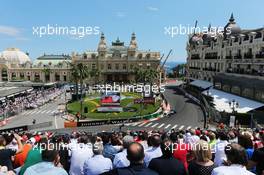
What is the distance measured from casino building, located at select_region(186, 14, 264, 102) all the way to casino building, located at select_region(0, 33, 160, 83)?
4085cm

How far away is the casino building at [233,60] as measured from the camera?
167 feet

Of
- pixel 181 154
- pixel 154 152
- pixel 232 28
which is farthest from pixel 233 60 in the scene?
pixel 154 152

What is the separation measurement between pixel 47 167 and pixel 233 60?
63.1 metres

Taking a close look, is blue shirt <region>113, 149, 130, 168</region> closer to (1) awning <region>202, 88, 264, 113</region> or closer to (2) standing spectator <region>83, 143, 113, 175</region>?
(2) standing spectator <region>83, 143, 113, 175</region>

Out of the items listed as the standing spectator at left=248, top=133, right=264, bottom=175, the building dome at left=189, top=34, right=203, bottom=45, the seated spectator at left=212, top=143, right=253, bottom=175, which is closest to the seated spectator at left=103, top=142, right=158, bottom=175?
the seated spectator at left=212, top=143, right=253, bottom=175

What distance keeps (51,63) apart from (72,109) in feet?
296

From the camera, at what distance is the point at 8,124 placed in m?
49.2

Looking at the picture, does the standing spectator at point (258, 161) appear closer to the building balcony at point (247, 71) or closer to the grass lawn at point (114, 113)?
the building balcony at point (247, 71)

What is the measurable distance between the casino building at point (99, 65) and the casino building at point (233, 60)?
40848mm

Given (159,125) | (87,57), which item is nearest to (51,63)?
(87,57)

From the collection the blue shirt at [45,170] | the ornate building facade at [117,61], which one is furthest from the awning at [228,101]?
the ornate building facade at [117,61]

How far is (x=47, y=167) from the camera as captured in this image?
6.32m

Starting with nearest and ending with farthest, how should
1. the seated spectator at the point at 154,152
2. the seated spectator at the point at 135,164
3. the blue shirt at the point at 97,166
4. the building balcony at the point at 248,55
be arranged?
the seated spectator at the point at 135,164, the blue shirt at the point at 97,166, the seated spectator at the point at 154,152, the building balcony at the point at 248,55

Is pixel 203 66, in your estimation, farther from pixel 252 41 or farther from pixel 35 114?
pixel 35 114
